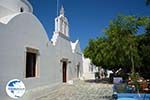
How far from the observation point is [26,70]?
13.3 m

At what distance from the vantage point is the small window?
43.9 ft

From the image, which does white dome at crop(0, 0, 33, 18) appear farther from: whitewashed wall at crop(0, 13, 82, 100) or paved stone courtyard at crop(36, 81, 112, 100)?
paved stone courtyard at crop(36, 81, 112, 100)

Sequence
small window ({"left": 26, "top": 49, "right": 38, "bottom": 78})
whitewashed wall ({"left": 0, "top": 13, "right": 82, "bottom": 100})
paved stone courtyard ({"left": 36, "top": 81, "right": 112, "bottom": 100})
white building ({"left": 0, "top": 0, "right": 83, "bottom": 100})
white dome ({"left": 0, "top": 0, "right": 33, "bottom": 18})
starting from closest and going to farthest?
whitewashed wall ({"left": 0, "top": 13, "right": 82, "bottom": 100}), white building ({"left": 0, "top": 0, "right": 83, "bottom": 100}), white dome ({"left": 0, "top": 0, "right": 33, "bottom": 18}), small window ({"left": 26, "top": 49, "right": 38, "bottom": 78}), paved stone courtyard ({"left": 36, "top": 81, "right": 112, "bottom": 100})

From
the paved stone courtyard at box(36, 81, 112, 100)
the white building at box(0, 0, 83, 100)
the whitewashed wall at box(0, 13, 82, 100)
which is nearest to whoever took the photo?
the whitewashed wall at box(0, 13, 82, 100)

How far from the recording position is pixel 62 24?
23.6 meters

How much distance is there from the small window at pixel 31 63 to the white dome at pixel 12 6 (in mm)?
2441

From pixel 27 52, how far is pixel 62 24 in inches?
428

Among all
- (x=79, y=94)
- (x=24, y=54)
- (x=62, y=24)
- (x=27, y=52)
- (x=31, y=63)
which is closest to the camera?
(x=24, y=54)

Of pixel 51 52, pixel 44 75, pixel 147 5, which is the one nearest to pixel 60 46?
pixel 51 52
